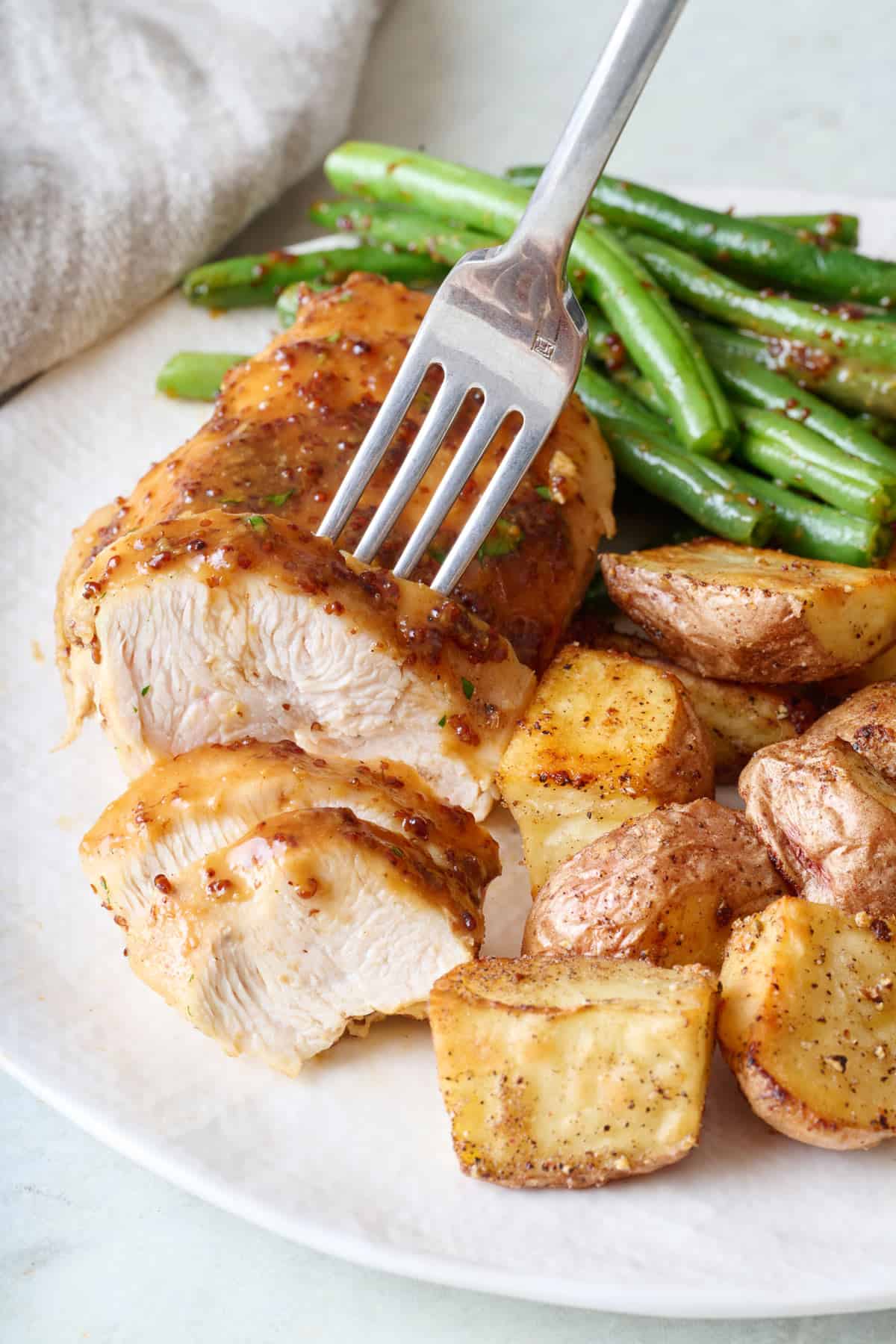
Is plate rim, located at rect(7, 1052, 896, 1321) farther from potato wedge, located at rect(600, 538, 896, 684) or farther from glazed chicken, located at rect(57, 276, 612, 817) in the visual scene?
potato wedge, located at rect(600, 538, 896, 684)

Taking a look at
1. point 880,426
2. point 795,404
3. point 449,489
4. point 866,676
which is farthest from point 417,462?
point 880,426

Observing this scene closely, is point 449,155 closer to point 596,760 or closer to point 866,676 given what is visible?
point 866,676

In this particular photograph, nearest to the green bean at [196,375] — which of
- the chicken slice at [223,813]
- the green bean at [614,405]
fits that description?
the green bean at [614,405]

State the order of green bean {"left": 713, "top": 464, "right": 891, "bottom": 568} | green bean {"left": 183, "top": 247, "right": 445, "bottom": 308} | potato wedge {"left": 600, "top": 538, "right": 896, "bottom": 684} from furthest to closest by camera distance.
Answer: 1. green bean {"left": 183, "top": 247, "right": 445, "bottom": 308}
2. green bean {"left": 713, "top": 464, "right": 891, "bottom": 568}
3. potato wedge {"left": 600, "top": 538, "right": 896, "bottom": 684}

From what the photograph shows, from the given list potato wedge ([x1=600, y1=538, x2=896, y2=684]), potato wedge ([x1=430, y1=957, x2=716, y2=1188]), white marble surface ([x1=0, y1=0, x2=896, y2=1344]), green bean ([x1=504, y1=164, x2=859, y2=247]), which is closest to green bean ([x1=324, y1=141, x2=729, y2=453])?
green bean ([x1=504, y1=164, x2=859, y2=247])

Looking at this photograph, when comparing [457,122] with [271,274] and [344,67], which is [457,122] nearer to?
[344,67]

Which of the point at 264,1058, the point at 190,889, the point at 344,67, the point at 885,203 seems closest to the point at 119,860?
the point at 190,889

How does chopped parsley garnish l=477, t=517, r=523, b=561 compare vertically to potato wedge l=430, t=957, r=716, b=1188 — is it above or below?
above
